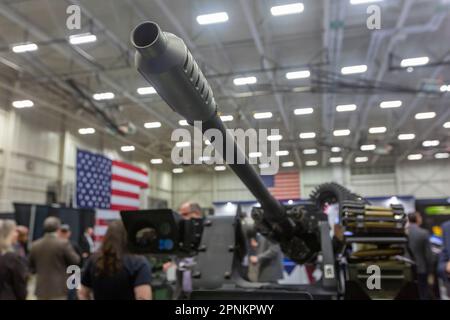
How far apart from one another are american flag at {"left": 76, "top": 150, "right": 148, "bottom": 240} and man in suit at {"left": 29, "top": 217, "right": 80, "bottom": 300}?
741 millimetres

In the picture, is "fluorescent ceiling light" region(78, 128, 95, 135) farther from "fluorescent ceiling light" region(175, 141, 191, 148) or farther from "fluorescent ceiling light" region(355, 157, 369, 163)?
"fluorescent ceiling light" region(355, 157, 369, 163)

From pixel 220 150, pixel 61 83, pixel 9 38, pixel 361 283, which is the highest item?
pixel 61 83

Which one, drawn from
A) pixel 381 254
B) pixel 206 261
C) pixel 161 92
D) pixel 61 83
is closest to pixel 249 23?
pixel 61 83

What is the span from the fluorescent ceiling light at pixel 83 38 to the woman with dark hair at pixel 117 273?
111 cm

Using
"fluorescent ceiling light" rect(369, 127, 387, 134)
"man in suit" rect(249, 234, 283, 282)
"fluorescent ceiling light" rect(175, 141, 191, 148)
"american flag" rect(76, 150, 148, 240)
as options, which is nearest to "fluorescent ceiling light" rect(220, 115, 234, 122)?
"fluorescent ceiling light" rect(175, 141, 191, 148)

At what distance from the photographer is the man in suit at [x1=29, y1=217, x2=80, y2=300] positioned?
8.15 ft

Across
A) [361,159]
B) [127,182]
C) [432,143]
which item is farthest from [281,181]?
[361,159]

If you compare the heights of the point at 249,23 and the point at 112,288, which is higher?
the point at 249,23

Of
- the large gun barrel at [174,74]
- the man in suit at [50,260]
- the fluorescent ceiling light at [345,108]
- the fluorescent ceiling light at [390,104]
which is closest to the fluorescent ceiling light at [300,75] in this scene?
the fluorescent ceiling light at [390,104]

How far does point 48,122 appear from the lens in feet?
4.43

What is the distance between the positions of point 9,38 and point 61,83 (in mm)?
805

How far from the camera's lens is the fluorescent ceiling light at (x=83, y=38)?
948 millimetres

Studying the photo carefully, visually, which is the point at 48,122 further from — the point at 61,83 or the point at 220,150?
the point at 220,150

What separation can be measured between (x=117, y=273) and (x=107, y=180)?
0.53m
